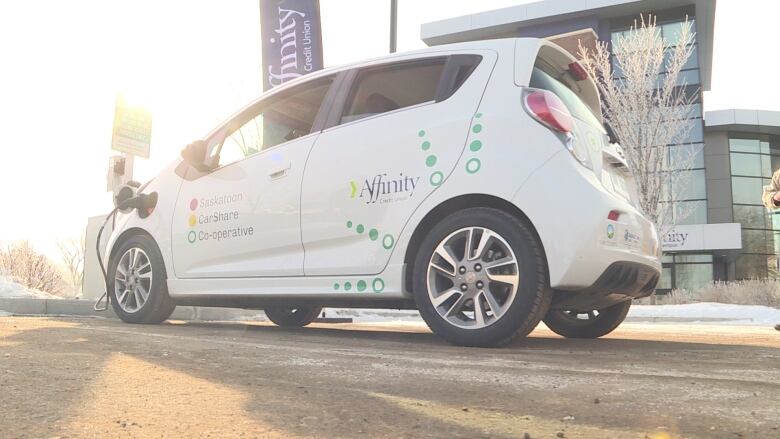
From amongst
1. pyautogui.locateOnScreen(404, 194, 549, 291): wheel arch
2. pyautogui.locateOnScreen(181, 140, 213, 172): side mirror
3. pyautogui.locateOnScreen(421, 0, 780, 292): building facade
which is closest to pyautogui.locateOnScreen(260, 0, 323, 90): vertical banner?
pyautogui.locateOnScreen(181, 140, 213, 172): side mirror

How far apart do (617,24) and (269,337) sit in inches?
1134

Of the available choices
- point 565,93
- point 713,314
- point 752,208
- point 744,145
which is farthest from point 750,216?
point 565,93

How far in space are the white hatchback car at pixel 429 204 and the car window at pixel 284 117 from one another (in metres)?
0.02

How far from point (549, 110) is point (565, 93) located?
537 millimetres

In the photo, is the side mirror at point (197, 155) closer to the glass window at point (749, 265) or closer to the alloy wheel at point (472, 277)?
the alloy wheel at point (472, 277)

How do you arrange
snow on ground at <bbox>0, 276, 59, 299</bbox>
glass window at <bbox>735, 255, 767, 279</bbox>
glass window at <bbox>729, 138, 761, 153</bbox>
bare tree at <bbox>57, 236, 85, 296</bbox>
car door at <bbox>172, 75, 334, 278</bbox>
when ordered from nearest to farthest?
car door at <bbox>172, 75, 334, 278</bbox> → snow on ground at <bbox>0, 276, 59, 299</bbox> → glass window at <bbox>735, 255, 767, 279</bbox> → glass window at <bbox>729, 138, 761, 153</bbox> → bare tree at <bbox>57, 236, 85, 296</bbox>

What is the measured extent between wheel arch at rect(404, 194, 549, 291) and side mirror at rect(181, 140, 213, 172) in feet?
7.02

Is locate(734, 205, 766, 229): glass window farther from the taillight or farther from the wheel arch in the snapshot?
the wheel arch

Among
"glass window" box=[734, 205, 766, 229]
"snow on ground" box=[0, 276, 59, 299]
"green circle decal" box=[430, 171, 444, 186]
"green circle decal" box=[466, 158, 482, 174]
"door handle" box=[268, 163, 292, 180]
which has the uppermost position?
"glass window" box=[734, 205, 766, 229]

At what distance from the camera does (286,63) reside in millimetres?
12062

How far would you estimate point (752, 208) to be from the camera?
101ft

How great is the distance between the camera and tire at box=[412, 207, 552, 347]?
3.35 metres

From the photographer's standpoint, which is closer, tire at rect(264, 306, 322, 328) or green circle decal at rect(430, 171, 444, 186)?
green circle decal at rect(430, 171, 444, 186)

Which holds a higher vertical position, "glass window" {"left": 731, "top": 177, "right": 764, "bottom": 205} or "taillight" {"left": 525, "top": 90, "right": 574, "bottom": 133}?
"glass window" {"left": 731, "top": 177, "right": 764, "bottom": 205}
